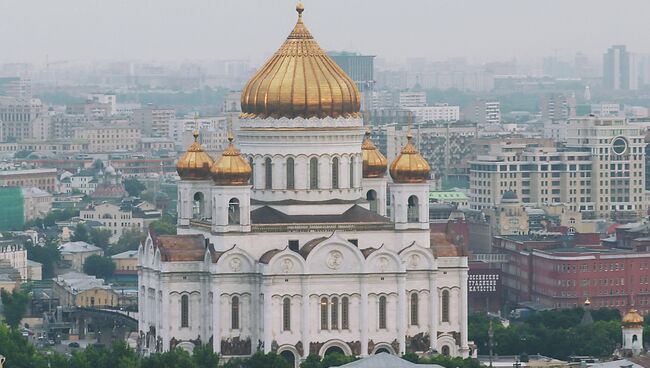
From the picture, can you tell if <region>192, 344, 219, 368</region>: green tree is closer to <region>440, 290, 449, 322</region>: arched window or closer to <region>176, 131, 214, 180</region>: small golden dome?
<region>440, 290, 449, 322</region>: arched window

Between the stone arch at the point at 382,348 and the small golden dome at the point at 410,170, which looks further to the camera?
the small golden dome at the point at 410,170

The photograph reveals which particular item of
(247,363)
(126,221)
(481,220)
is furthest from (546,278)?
(126,221)

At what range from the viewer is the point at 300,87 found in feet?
225

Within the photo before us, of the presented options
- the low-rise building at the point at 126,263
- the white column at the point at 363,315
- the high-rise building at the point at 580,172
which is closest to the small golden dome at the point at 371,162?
the white column at the point at 363,315

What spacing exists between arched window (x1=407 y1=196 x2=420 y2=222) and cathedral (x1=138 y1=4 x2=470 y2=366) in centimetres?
3

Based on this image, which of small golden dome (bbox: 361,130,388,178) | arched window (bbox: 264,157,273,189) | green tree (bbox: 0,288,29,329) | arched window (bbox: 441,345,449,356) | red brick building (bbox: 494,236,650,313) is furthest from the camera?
red brick building (bbox: 494,236,650,313)

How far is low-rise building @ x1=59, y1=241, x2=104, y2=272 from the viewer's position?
362 ft

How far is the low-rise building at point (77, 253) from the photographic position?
362 feet

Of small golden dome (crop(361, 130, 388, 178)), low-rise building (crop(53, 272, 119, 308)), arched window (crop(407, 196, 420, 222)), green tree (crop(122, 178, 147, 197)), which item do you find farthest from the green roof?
arched window (crop(407, 196, 420, 222))

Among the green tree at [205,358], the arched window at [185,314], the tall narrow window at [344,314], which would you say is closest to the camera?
the green tree at [205,358]

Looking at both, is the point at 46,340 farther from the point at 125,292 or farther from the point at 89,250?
the point at 89,250

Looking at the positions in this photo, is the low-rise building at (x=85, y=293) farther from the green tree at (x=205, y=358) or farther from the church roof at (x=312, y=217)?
the green tree at (x=205, y=358)

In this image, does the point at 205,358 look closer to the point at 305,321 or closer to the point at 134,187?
the point at 305,321

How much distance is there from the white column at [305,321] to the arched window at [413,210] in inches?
116
